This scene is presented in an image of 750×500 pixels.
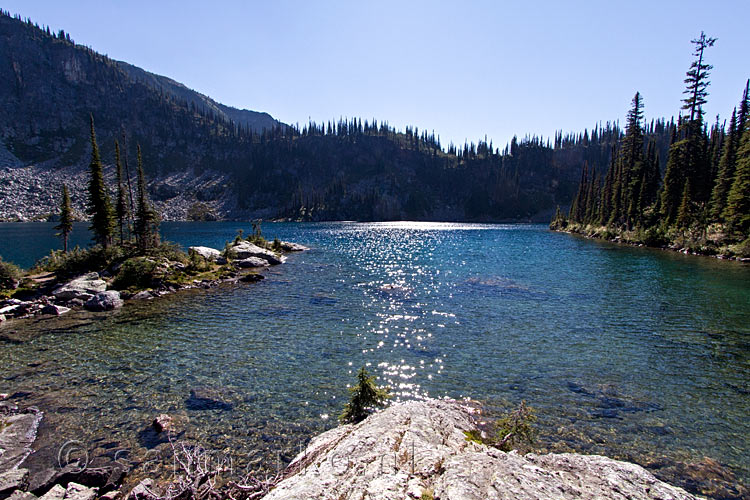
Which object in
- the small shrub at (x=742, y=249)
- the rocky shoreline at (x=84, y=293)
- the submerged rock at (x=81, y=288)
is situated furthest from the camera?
the small shrub at (x=742, y=249)

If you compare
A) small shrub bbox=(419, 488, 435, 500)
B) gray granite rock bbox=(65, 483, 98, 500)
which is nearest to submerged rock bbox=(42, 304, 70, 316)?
gray granite rock bbox=(65, 483, 98, 500)

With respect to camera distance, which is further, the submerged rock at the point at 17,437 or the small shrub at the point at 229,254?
the small shrub at the point at 229,254

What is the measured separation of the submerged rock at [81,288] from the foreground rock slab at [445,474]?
32174 millimetres

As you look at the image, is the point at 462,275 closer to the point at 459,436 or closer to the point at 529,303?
the point at 529,303

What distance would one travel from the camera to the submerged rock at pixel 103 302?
28.6m

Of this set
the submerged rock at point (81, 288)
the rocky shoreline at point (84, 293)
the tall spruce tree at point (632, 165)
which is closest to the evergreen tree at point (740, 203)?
the tall spruce tree at point (632, 165)

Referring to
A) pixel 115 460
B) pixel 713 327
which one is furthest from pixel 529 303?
pixel 115 460

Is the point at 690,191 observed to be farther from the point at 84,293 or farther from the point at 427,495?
the point at 84,293

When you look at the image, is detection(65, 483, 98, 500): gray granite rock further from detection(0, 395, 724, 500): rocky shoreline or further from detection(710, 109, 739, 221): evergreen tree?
detection(710, 109, 739, 221): evergreen tree

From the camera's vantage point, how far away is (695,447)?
1118 centimetres

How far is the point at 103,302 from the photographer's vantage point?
2892 centimetres

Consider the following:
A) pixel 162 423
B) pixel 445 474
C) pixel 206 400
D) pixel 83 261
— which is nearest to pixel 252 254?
pixel 83 261

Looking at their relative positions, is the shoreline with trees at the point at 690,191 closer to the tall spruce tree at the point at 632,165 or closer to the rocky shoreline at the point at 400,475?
the tall spruce tree at the point at 632,165

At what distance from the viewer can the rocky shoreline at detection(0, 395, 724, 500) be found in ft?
19.2
